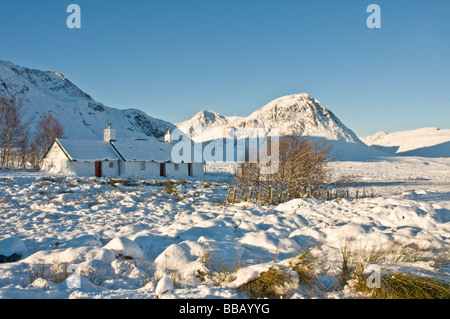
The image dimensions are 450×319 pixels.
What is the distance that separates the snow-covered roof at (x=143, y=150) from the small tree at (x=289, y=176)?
20555 millimetres

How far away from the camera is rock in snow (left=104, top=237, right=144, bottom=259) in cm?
Result: 505

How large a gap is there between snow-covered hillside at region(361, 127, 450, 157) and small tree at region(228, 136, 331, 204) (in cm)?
11263

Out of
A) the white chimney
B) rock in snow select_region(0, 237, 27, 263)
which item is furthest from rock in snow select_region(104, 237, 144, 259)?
the white chimney

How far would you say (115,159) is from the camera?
30109mm

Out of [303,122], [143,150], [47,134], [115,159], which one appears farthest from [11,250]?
[303,122]

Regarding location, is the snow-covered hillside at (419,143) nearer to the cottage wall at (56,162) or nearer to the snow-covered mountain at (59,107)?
the cottage wall at (56,162)

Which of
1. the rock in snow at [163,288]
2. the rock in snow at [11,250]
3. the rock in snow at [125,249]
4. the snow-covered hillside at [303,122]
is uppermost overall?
the snow-covered hillside at [303,122]

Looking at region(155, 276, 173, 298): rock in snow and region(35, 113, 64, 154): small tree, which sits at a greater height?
region(35, 113, 64, 154): small tree

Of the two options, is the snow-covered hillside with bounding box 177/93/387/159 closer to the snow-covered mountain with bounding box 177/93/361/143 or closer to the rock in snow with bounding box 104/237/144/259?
the snow-covered mountain with bounding box 177/93/361/143

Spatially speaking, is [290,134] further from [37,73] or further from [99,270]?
[37,73]

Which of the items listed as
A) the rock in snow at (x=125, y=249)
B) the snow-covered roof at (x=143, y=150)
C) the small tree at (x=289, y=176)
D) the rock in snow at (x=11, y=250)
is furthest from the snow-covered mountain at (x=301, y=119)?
the rock in snow at (x=125, y=249)

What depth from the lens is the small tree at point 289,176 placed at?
1246 cm

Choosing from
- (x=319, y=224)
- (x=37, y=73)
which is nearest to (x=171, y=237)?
(x=319, y=224)
